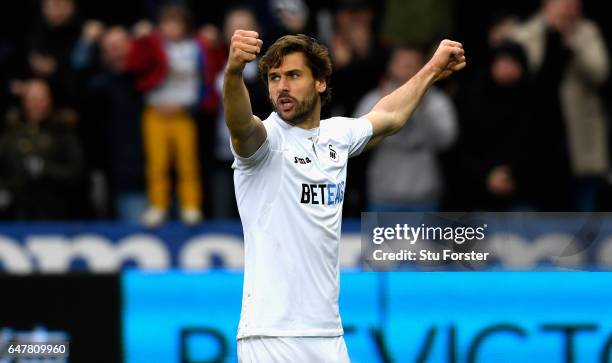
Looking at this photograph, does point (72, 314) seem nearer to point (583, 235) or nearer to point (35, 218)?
point (583, 235)

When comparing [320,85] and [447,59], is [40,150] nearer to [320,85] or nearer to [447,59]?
[447,59]

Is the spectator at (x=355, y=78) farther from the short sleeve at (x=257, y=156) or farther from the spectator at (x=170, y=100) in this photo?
the short sleeve at (x=257, y=156)

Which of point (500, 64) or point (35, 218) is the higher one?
point (500, 64)

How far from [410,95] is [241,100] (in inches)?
59.5

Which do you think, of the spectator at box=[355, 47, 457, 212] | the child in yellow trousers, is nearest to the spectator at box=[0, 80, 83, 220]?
the child in yellow trousers

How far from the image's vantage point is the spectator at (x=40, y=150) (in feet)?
38.1

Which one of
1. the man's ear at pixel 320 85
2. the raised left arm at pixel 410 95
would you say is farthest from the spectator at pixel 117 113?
the man's ear at pixel 320 85

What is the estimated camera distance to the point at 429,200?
440 inches

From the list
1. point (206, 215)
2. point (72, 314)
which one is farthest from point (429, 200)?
point (72, 314)

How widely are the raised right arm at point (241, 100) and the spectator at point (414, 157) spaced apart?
5338mm

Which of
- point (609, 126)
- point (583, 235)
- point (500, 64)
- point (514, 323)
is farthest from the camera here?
point (609, 126)

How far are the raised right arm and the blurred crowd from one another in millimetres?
5216

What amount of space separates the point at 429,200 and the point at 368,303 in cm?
324

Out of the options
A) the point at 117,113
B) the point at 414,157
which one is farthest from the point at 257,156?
the point at 117,113
